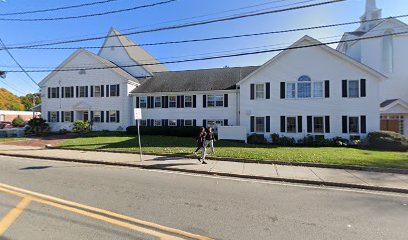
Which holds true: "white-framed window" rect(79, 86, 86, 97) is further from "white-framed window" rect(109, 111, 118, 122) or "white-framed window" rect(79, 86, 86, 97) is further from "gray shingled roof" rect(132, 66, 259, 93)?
"gray shingled roof" rect(132, 66, 259, 93)

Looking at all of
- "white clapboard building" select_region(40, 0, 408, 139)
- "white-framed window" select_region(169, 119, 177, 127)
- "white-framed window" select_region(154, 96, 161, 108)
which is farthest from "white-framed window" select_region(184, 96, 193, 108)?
"white-framed window" select_region(154, 96, 161, 108)

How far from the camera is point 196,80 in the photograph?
27219mm

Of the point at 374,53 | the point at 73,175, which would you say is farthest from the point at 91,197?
the point at 374,53

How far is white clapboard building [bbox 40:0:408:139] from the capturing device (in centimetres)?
1898

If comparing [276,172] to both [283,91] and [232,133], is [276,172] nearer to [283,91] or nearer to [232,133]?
[232,133]

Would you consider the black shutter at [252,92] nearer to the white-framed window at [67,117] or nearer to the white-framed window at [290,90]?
the white-framed window at [290,90]

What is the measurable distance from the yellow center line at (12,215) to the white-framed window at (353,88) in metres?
21.3

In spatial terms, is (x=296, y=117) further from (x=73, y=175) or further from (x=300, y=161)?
(x=73, y=175)

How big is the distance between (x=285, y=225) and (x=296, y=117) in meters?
16.8

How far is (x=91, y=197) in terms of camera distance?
19.5ft

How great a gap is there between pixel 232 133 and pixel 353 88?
10.5 metres

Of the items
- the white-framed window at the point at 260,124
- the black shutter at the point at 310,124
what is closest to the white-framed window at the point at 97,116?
the white-framed window at the point at 260,124

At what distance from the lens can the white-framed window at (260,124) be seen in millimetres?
20797

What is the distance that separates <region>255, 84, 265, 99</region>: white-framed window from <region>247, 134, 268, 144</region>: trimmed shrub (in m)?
3.58
